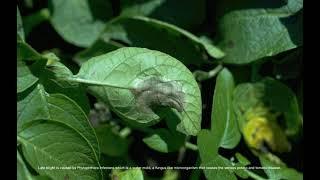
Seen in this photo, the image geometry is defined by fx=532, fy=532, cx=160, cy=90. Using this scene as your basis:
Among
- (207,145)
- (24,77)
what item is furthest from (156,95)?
(24,77)

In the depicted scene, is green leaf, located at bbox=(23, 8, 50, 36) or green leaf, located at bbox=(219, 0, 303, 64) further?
green leaf, located at bbox=(23, 8, 50, 36)

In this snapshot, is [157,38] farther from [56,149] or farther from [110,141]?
[56,149]

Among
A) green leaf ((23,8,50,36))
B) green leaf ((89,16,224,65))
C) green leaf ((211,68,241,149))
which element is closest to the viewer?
green leaf ((211,68,241,149))

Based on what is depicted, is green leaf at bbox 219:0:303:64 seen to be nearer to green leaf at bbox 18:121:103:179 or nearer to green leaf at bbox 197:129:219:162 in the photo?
green leaf at bbox 197:129:219:162

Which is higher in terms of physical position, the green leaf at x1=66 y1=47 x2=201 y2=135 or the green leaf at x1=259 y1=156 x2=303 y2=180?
the green leaf at x1=66 y1=47 x2=201 y2=135

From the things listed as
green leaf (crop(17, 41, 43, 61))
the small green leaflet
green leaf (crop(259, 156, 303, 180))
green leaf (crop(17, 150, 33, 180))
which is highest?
green leaf (crop(17, 41, 43, 61))

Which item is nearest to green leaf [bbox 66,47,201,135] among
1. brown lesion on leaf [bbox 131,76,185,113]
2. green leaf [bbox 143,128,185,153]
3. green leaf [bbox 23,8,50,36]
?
brown lesion on leaf [bbox 131,76,185,113]
